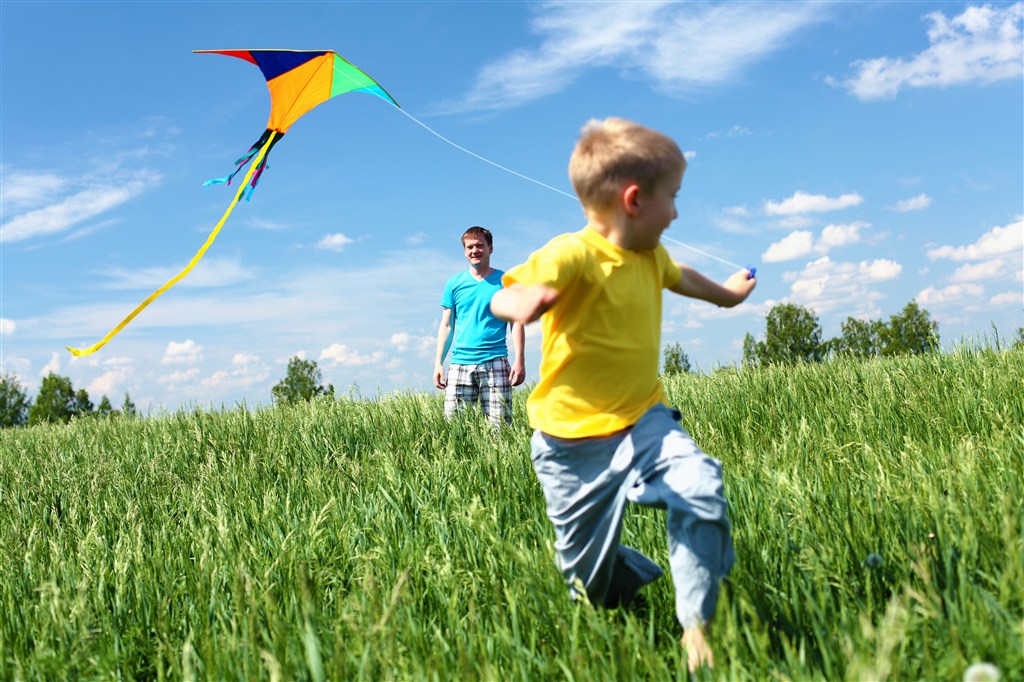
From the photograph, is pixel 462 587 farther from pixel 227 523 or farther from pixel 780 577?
pixel 227 523

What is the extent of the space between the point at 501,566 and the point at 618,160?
61.4 inches

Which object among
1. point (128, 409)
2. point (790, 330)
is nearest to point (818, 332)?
point (790, 330)

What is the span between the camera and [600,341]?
7.66 feet

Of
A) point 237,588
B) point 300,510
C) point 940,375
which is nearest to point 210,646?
point 237,588

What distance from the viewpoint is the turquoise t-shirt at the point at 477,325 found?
6.40m

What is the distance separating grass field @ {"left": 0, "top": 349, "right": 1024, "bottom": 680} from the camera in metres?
2.08

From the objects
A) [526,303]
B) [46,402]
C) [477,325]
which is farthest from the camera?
[46,402]

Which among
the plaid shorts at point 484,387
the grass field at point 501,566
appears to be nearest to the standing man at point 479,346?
the plaid shorts at point 484,387

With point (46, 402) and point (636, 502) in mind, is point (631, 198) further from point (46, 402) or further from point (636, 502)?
point (46, 402)

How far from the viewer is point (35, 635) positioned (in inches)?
118

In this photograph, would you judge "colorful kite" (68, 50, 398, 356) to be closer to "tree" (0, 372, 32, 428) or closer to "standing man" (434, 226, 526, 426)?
"standing man" (434, 226, 526, 426)

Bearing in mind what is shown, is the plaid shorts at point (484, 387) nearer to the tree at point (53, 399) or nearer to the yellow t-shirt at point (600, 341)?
the yellow t-shirt at point (600, 341)

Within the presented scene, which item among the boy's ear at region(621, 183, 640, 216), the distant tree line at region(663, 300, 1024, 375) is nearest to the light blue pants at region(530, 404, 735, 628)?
the boy's ear at region(621, 183, 640, 216)

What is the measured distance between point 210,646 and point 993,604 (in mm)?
2185
